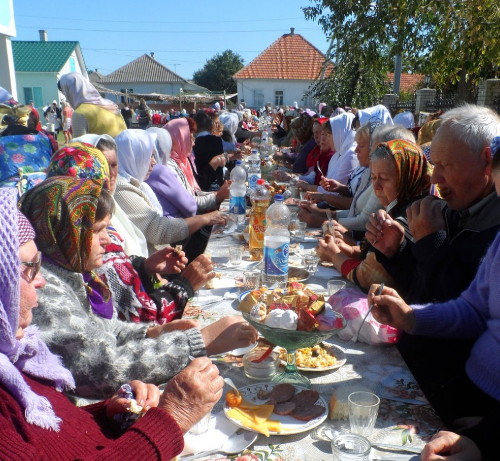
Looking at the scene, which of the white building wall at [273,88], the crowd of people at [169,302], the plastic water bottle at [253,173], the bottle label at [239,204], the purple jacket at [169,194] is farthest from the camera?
the white building wall at [273,88]

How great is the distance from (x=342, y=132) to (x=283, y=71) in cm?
3574

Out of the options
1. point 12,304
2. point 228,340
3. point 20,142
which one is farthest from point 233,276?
point 20,142

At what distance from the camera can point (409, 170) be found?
2.63m

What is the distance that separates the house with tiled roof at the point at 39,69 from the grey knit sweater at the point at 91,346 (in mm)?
30186

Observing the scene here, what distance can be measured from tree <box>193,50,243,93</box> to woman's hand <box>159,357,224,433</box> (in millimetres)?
63983

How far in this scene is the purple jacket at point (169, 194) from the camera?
4.00 m

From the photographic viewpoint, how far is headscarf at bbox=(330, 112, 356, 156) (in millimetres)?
5254

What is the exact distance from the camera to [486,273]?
168cm

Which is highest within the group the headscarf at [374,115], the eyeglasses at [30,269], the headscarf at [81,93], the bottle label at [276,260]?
the headscarf at [81,93]

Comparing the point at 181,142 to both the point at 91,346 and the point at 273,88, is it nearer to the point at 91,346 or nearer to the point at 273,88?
the point at 91,346

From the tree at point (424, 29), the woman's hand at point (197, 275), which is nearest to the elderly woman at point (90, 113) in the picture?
the woman's hand at point (197, 275)

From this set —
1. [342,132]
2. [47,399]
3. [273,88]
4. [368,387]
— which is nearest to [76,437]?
[47,399]

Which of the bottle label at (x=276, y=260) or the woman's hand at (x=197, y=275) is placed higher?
the bottle label at (x=276, y=260)

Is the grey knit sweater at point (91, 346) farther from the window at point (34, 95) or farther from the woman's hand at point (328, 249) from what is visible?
the window at point (34, 95)
